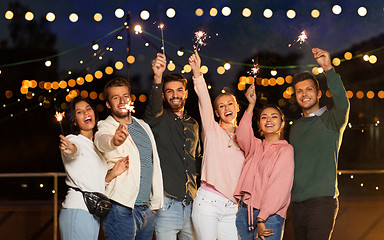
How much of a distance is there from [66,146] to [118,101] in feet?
1.67

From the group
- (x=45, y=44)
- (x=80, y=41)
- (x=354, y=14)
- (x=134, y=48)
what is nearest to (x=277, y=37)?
(x=354, y=14)

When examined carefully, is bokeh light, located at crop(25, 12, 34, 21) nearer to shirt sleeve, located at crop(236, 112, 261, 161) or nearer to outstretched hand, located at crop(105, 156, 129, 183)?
outstretched hand, located at crop(105, 156, 129, 183)

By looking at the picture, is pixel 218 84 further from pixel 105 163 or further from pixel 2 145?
pixel 2 145

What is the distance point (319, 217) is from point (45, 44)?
456 inches

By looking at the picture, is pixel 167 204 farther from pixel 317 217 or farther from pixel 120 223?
pixel 317 217

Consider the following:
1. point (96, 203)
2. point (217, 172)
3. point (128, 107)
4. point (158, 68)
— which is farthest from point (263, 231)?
point (158, 68)

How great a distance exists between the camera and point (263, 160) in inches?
137

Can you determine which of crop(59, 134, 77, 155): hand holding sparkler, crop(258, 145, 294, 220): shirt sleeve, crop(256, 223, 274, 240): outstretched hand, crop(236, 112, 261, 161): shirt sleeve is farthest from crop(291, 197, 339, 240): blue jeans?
crop(59, 134, 77, 155): hand holding sparkler

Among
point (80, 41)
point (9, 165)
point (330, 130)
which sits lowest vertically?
point (9, 165)

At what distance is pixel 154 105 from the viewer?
3.69m

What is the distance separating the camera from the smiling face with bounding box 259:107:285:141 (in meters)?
3.53

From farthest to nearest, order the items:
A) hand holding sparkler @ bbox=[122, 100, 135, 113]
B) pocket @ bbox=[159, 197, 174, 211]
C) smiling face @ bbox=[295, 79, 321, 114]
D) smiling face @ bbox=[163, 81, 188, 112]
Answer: smiling face @ bbox=[163, 81, 188, 112] < pocket @ bbox=[159, 197, 174, 211] < smiling face @ bbox=[295, 79, 321, 114] < hand holding sparkler @ bbox=[122, 100, 135, 113]

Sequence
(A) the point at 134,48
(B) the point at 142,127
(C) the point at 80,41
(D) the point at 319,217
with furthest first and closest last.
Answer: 1. (C) the point at 80,41
2. (A) the point at 134,48
3. (B) the point at 142,127
4. (D) the point at 319,217

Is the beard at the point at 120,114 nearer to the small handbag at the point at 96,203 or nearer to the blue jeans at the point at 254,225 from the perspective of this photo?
the small handbag at the point at 96,203
